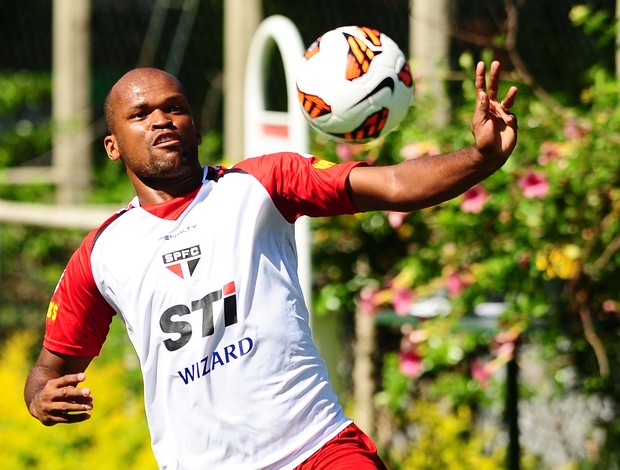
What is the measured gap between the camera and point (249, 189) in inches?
140

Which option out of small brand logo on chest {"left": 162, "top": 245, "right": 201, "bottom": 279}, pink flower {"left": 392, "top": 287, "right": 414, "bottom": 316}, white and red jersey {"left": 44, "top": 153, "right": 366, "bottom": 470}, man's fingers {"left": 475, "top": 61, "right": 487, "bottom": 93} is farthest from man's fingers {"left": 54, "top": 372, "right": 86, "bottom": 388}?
pink flower {"left": 392, "top": 287, "right": 414, "bottom": 316}

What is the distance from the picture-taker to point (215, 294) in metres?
3.45

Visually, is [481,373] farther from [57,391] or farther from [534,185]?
[57,391]

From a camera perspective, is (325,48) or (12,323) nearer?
(325,48)

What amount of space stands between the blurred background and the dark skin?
1.84m

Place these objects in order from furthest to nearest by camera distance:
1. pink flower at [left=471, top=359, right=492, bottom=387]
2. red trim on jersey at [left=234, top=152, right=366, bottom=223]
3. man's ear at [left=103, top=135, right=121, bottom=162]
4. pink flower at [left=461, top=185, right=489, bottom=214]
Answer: pink flower at [left=471, top=359, right=492, bottom=387]
pink flower at [left=461, top=185, right=489, bottom=214]
man's ear at [left=103, top=135, right=121, bottom=162]
red trim on jersey at [left=234, top=152, right=366, bottom=223]

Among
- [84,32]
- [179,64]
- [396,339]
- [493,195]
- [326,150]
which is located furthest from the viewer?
[179,64]

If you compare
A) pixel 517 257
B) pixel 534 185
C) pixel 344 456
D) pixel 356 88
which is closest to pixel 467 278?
pixel 517 257

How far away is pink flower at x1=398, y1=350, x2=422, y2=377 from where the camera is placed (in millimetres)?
5801

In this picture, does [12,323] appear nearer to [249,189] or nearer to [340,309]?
[340,309]

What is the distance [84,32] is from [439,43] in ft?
12.2

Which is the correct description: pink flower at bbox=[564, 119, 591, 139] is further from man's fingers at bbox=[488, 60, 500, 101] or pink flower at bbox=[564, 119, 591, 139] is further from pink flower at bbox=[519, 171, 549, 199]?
man's fingers at bbox=[488, 60, 500, 101]

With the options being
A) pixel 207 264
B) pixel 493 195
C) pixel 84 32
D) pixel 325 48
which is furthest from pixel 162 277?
pixel 84 32

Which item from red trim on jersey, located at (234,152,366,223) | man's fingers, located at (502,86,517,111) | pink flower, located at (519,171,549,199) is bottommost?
pink flower, located at (519,171,549,199)
